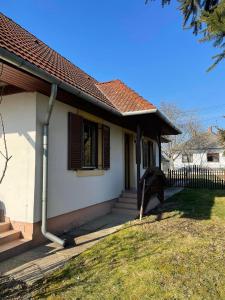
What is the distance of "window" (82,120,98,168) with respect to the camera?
7781 mm

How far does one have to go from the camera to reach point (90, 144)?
A: 8141mm

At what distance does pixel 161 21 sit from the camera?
30.3ft

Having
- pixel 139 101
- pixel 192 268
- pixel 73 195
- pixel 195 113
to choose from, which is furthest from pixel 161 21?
pixel 195 113

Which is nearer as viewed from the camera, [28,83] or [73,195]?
[28,83]

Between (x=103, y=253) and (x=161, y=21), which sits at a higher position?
(x=161, y=21)

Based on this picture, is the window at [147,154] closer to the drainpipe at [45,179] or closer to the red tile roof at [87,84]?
the red tile roof at [87,84]

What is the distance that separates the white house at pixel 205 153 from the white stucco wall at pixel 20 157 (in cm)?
3805

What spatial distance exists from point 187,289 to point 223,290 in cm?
48

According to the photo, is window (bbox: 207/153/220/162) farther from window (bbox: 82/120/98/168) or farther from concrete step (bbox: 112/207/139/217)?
window (bbox: 82/120/98/168)

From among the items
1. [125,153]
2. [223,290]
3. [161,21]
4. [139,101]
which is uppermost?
[161,21]

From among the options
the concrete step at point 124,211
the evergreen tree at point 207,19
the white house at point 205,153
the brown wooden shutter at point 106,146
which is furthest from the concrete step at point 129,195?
the white house at point 205,153

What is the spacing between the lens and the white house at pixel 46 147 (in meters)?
5.21

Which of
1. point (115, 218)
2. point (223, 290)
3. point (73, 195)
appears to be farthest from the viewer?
point (115, 218)

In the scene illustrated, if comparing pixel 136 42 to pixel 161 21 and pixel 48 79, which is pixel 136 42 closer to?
pixel 161 21
